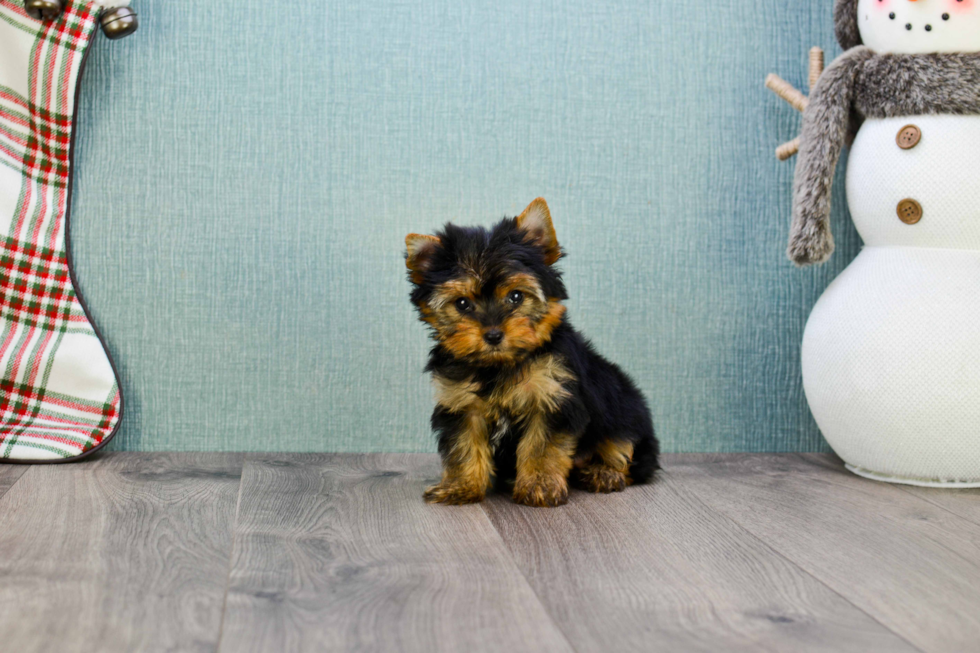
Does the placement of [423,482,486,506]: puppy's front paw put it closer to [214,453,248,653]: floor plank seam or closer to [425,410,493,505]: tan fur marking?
[425,410,493,505]: tan fur marking

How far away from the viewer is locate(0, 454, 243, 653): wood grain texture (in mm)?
1087

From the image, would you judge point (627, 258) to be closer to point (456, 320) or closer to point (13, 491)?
point (456, 320)

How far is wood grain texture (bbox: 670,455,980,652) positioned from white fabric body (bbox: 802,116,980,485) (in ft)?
0.42

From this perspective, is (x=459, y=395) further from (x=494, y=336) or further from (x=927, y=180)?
(x=927, y=180)

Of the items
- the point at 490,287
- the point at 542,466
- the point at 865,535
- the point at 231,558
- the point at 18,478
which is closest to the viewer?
the point at 231,558

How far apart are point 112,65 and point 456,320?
1192 millimetres

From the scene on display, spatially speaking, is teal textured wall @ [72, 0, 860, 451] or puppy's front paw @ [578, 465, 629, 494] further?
teal textured wall @ [72, 0, 860, 451]

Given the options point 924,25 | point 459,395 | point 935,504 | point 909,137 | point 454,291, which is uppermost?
point 924,25

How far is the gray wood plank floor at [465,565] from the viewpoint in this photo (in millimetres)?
1100

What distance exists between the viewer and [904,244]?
2041mm

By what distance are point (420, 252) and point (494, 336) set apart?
0.25 metres

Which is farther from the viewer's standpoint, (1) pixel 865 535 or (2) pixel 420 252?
(2) pixel 420 252

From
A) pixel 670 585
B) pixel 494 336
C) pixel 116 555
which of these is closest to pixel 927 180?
pixel 494 336

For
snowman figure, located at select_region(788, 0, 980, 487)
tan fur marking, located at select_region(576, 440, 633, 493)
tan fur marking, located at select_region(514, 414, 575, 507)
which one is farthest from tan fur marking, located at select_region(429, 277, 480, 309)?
snowman figure, located at select_region(788, 0, 980, 487)
